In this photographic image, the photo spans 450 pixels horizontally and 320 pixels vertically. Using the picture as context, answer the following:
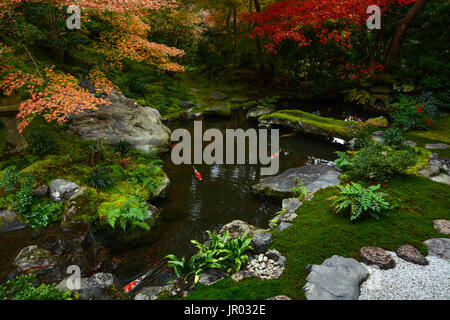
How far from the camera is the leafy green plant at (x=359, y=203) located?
4250 mm

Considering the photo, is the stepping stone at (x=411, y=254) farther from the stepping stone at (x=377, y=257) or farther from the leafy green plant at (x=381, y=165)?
the leafy green plant at (x=381, y=165)

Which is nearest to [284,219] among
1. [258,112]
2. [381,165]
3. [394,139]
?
→ [381,165]

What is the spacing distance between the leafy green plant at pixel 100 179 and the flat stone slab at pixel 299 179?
3.82 m

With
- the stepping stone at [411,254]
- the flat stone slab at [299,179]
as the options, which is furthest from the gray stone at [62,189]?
the stepping stone at [411,254]

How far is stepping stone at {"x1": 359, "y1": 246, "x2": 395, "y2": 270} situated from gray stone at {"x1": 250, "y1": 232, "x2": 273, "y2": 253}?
1.35 m

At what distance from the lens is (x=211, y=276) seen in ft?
11.4

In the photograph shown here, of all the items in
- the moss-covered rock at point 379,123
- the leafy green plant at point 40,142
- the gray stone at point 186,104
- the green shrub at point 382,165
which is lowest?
the green shrub at point 382,165

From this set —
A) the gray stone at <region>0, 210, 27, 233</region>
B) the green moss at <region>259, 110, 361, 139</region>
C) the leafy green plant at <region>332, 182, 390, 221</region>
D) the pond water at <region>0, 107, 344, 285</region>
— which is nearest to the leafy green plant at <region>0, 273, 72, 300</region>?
the pond water at <region>0, 107, 344, 285</region>

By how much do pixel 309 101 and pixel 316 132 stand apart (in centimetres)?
655

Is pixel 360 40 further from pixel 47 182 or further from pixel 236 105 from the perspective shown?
pixel 47 182

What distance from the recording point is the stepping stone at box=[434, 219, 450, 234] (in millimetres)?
3968

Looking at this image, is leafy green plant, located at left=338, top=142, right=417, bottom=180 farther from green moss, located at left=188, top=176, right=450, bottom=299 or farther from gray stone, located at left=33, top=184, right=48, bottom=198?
gray stone, located at left=33, top=184, right=48, bottom=198
